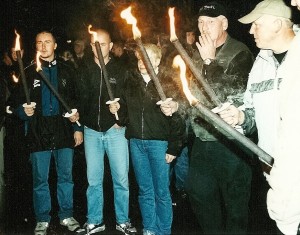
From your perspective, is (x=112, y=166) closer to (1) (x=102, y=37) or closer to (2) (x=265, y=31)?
(1) (x=102, y=37)

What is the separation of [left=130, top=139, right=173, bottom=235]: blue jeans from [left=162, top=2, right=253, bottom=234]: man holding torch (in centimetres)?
49

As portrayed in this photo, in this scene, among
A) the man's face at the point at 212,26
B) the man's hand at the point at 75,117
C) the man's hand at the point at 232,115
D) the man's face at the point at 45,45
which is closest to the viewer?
the man's hand at the point at 232,115

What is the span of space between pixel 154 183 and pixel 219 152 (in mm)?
1088

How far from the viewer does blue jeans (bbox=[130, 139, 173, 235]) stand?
4.74m

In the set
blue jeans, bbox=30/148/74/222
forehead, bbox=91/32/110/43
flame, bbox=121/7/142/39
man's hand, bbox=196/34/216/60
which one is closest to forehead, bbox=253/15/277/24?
man's hand, bbox=196/34/216/60

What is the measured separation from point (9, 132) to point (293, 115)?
6.42 metres

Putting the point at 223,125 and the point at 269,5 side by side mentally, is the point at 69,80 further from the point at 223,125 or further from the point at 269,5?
the point at 223,125

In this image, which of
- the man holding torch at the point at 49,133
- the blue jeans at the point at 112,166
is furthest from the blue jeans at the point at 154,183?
the man holding torch at the point at 49,133

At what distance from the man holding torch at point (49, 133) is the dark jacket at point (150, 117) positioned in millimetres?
817

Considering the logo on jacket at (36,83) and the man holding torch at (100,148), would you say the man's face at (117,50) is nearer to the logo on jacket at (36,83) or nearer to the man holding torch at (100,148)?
the man holding torch at (100,148)

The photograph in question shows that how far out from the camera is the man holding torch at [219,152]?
13.3 ft

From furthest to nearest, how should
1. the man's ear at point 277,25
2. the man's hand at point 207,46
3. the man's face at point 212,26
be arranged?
the man's face at point 212,26, the man's hand at point 207,46, the man's ear at point 277,25

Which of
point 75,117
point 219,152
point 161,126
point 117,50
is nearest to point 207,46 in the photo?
point 219,152

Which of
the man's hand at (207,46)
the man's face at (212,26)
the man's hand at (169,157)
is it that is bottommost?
the man's hand at (169,157)
